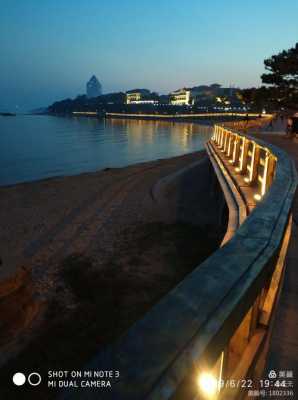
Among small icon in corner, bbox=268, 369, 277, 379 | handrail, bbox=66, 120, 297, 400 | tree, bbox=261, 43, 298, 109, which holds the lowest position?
small icon in corner, bbox=268, 369, 277, 379

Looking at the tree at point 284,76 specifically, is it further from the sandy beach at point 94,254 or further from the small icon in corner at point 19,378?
the small icon in corner at point 19,378

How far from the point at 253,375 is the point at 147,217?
1323 cm

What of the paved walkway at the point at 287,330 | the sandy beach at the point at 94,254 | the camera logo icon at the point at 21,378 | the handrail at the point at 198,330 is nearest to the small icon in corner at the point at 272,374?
the paved walkway at the point at 287,330

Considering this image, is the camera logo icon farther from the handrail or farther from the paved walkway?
the paved walkway

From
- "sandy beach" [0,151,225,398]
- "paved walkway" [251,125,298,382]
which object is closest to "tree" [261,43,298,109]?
"sandy beach" [0,151,225,398]

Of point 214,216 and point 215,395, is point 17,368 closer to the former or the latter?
point 215,395

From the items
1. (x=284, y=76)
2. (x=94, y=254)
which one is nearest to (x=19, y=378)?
(x=94, y=254)

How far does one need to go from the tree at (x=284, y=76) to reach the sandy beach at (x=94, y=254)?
483 inches

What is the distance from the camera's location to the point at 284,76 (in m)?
25.1

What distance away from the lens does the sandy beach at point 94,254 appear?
7.27 m

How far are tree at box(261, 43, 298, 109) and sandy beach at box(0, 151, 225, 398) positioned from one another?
12265 mm

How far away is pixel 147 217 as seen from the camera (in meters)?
15.2

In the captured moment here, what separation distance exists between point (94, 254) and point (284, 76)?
78.5ft

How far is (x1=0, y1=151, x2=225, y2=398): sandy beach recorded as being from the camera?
727cm
